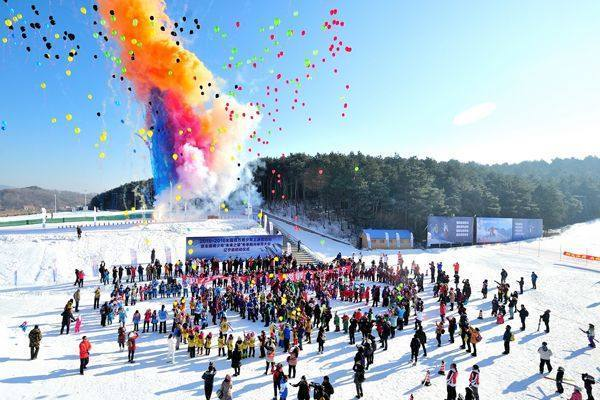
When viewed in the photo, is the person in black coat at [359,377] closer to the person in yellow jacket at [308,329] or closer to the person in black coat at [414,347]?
the person in black coat at [414,347]

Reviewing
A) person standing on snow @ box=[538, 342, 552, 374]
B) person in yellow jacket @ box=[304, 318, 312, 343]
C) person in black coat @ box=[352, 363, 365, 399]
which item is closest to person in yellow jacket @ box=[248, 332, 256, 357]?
person in yellow jacket @ box=[304, 318, 312, 343]

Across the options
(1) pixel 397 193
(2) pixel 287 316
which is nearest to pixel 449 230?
(1) pixel 397 193

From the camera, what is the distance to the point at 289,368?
12.0 metres

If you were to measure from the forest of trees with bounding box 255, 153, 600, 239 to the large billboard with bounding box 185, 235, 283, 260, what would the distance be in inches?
800

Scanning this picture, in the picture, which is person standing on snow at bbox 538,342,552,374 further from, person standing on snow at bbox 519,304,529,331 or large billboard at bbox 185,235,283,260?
large billboard at bbox 185,235,283,260

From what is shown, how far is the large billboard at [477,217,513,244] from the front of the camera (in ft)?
150

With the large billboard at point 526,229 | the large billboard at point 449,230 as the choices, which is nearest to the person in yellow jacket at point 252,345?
the large billboard at point 449,230

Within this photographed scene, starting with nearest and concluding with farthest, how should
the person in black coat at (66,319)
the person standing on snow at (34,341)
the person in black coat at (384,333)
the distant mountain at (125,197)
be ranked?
the person standing on snow at (34,341) → the person in black coat at (384,333) → the person in black coat at (66,319) → the distant mountain at (125,197)

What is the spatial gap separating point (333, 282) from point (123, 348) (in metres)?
13.2

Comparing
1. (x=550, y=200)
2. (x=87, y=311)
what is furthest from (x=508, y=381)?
(x=550, y=200)

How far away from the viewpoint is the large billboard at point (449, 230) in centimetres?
4216

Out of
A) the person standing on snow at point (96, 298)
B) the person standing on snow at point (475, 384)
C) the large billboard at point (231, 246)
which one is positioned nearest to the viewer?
the person standing on snow at point (475, 384)

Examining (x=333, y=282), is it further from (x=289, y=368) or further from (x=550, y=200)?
(x=550, y=200)

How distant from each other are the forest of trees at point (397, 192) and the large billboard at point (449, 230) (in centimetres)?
386
